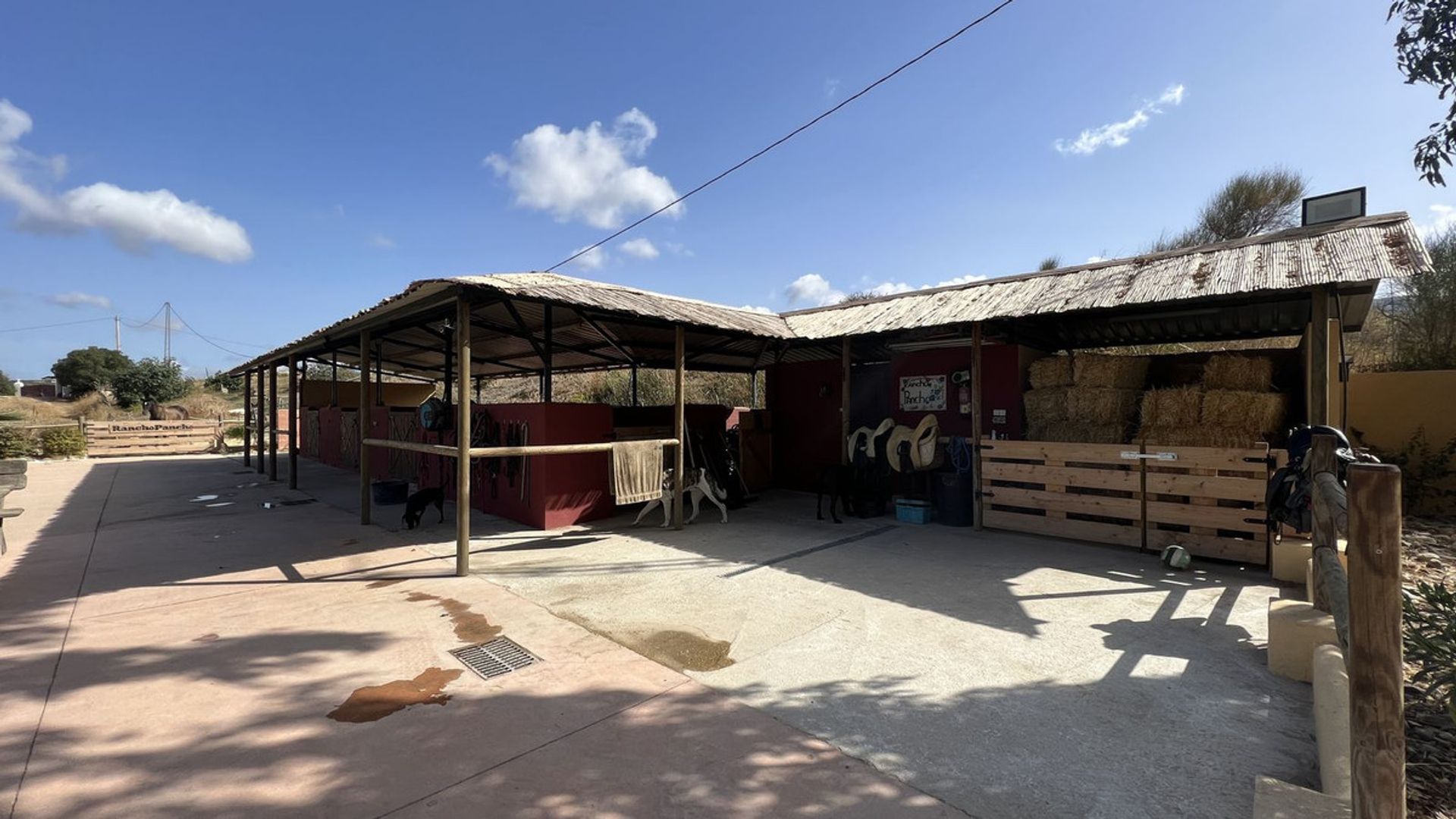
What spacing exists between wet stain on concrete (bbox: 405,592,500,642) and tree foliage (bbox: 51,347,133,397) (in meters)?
45.2

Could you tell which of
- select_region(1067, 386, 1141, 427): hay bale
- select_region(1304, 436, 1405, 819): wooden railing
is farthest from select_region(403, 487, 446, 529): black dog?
select_region(1304, 436, 1405, 819): wooden railing

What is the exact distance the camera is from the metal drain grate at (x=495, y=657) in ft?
11.4

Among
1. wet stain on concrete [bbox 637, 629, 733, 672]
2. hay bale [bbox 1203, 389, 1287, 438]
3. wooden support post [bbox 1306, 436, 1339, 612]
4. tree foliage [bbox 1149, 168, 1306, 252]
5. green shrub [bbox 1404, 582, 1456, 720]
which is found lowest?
wet stain on concrete [bbox 637, 629, 733, 672]

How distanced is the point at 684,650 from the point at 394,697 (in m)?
1.62

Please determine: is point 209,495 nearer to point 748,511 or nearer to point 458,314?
point 458,314

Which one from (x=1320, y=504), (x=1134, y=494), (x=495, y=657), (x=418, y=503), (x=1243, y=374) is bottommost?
(x=495, y=657)

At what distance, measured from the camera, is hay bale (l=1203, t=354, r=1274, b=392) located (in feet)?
20.6

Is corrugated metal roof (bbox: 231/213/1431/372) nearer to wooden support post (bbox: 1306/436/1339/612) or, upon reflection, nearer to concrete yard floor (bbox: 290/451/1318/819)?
wooden support post (bbox: 1306/436/1339/612)

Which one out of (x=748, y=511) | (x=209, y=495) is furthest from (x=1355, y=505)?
(x=209, y=495)

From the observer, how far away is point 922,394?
348 inches

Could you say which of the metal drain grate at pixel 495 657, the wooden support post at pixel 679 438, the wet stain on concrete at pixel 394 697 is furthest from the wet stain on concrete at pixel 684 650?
the wooden support post at pixel 679 438

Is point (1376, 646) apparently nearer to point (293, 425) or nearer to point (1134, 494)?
point (1134, 494)

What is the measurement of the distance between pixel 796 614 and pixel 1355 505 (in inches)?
129

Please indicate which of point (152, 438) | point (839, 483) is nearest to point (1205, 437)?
point (839, 483)
